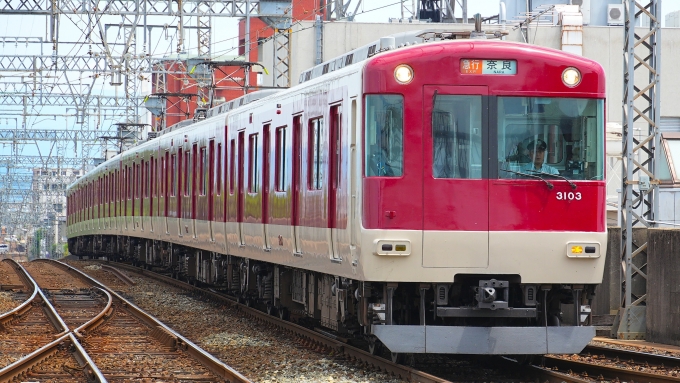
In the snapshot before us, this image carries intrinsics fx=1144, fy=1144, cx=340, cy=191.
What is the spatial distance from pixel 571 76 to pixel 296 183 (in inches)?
149

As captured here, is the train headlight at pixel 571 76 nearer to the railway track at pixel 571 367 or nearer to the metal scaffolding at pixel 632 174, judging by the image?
the railway track at pixel 571 367

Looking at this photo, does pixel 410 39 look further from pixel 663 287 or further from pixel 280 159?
pixel 663 287

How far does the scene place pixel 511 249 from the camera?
32.3 feet

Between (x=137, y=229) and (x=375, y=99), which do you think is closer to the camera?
(x=375, y=99)

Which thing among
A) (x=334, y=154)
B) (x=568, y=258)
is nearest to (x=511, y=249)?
(x=568, y=258)

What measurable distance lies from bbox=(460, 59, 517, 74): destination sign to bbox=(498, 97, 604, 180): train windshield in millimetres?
259

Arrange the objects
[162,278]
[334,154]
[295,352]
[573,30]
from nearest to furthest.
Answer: [334,154]
[295,352]
[162,278]
[573,30]

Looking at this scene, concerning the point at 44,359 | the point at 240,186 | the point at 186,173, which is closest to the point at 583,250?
the point at 44,359

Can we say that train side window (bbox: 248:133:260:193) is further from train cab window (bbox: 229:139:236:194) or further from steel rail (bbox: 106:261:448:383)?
steel rail (bbox: 106:261:448:383)

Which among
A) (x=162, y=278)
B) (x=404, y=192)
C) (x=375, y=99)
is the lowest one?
(x=162, y=278)

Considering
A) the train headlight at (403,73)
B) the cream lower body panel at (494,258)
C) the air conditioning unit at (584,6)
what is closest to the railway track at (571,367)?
the cream lower body panel at (494,258)

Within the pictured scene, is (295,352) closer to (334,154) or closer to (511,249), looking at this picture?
(334,154)

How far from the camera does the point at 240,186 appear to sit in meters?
16.2

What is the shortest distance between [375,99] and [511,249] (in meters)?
1.75
